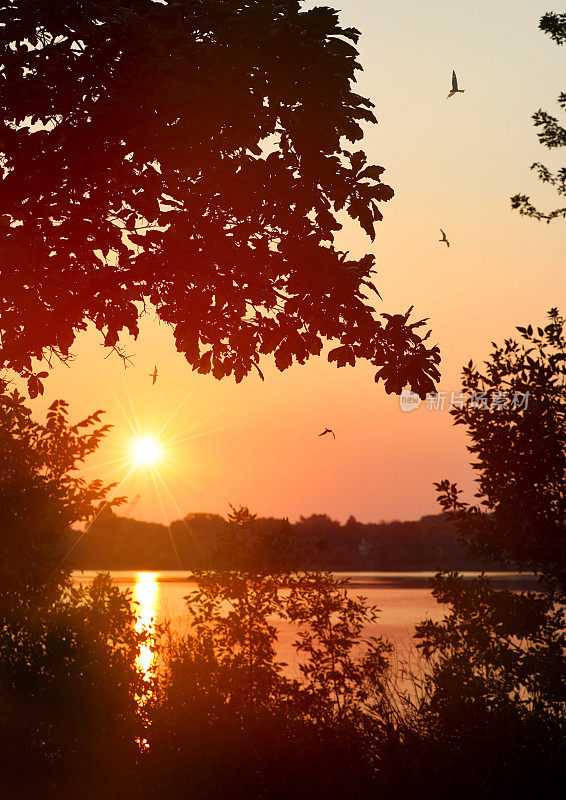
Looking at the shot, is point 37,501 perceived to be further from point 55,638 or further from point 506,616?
point 506,616

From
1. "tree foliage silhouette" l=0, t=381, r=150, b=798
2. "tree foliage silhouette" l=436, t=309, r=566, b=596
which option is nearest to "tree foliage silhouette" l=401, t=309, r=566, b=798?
"tree foliage silhouette" l=436, t=309, r=566, b=596

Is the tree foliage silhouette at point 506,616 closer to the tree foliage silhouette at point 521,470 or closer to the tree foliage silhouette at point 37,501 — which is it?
the tree foliage silhouette at point 521,470

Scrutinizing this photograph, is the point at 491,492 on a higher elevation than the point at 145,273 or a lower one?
lower

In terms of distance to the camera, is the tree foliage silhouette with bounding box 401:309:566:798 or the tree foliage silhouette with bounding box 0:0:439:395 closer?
the tree foliage silhouette with bounding box 0:0:439:395

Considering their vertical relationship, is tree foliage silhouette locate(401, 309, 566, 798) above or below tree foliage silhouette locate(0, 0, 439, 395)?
below

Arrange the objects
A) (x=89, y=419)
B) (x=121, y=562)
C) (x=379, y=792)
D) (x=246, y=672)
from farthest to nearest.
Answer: (x=121, y=562)
(x=89, y=419)
(x=246, y=672)
(x=379, y=792)

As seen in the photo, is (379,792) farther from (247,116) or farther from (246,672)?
(247,116)

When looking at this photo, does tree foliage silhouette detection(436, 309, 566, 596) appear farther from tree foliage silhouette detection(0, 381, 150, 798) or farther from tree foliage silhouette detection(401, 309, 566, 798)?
tree foliage silhouette detection(0, 381, 150, 798)

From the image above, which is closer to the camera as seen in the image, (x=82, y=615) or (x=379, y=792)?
(x=379, y=792)

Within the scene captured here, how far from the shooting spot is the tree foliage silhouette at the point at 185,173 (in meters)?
8.52

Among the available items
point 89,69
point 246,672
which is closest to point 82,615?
point 246,672

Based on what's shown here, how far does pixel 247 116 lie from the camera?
863cm

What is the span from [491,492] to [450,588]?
1.45m

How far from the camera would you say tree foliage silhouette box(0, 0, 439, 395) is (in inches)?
336
